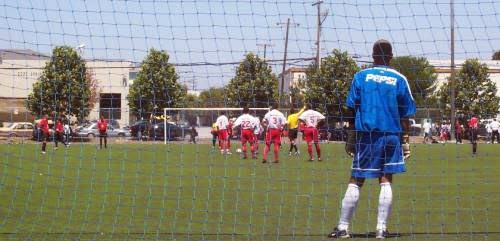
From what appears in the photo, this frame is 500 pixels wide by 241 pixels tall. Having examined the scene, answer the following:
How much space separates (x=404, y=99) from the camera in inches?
329

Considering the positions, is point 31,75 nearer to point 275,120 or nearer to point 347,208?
point 347,208

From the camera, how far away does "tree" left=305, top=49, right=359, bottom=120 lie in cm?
1172

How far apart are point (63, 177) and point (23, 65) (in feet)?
15.5

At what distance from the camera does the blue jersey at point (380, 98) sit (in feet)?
27.1

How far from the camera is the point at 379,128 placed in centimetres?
831

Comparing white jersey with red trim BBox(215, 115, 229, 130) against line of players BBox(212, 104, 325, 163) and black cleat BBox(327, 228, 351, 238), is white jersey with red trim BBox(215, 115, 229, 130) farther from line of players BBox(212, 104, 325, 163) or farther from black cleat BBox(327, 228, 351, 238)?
black cleat BBox(327, 228, 351, 238)

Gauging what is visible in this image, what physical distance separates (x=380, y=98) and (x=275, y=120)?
1578cm

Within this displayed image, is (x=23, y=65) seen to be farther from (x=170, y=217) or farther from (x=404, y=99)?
(x=404, y=99)

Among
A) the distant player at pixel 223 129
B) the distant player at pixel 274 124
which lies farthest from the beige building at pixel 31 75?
the distant player at pixel 223 129

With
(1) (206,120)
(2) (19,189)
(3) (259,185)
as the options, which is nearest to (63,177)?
(2) (19,189)

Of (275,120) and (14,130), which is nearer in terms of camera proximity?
(14,130)

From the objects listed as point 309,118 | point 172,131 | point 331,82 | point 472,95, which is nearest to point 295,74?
Answer: point 331,82

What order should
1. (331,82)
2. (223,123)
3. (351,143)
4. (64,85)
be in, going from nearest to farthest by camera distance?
(351,143)
(64,85)
(331,82)
(223,123)

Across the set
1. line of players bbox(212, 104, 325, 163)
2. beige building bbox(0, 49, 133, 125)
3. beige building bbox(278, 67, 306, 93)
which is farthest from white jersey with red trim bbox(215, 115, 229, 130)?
beige building bbox(278, 67, 306, 93)
